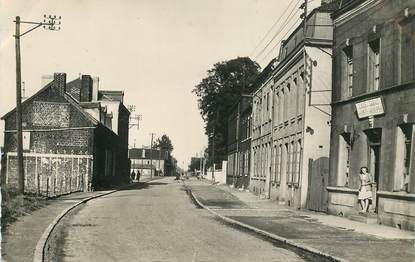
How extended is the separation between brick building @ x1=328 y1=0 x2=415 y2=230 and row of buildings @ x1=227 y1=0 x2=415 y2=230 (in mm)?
29

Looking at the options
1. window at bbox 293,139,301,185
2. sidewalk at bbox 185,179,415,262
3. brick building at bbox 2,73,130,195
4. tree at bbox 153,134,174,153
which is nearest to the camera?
sidewalk at bbox 185,179,415,262

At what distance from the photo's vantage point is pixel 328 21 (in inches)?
902

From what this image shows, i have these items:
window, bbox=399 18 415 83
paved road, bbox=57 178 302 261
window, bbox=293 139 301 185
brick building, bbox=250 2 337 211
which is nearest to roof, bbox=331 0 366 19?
brick building, bbox=250 2 337 211

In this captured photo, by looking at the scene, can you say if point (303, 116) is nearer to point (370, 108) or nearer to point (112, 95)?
point (370, 108)

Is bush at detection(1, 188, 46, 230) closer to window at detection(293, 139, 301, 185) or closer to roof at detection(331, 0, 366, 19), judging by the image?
window at detection(293, 139, 301, 185)

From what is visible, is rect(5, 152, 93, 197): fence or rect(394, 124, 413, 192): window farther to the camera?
rect(5, 152, 93, 197): fence

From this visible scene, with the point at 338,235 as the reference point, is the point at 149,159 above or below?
below

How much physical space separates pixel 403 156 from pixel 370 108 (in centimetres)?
231

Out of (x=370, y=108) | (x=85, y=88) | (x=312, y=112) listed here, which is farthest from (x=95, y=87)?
(x=370, y=108)

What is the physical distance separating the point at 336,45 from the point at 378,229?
829 cm

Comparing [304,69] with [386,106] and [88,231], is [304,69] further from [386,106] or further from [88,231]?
[88,231]

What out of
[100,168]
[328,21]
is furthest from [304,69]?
[100,168]

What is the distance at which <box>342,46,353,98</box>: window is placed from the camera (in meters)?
19.9

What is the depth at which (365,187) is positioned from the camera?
687 inches
